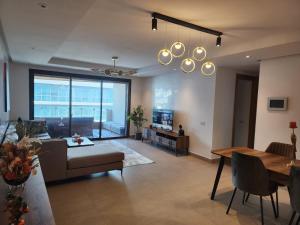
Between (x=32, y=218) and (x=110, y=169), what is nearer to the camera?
(x=32, y=218)

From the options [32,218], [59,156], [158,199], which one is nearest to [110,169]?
[59,156]

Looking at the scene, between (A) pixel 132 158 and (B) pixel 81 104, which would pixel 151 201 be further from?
(B) pixel 81 104

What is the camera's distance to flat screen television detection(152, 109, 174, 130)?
649 cm

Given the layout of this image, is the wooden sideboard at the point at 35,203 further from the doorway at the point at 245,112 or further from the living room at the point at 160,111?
the doorway at the point at 245,112

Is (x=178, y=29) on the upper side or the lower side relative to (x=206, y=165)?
upper

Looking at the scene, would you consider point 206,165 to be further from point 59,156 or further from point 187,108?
point 59,156

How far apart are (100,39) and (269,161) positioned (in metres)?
3.50

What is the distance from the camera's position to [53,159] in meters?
3.48

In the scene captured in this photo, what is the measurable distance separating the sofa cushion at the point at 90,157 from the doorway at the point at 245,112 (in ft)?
12.2

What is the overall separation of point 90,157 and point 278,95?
386cm

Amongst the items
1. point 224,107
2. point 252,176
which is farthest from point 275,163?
point 224,107

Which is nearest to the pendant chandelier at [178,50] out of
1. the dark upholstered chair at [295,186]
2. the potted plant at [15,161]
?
the dark upholstered chair at [295,186]

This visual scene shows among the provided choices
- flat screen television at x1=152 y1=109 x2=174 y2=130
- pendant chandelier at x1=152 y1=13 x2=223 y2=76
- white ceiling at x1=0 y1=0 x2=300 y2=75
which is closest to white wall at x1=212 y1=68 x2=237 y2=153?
white ceiling at x1=0 y1=0 x2=300 y2=75

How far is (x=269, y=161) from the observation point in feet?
9.07
